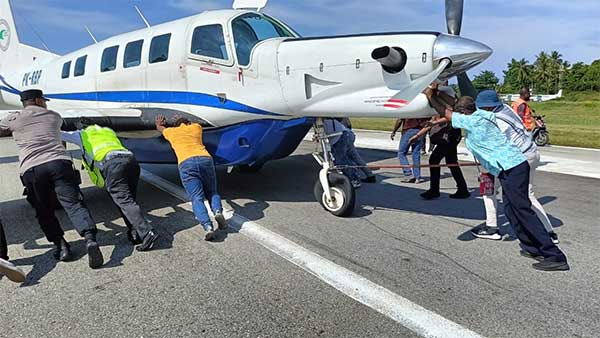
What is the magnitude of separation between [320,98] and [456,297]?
2786 mm

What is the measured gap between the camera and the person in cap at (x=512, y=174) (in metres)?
4.25

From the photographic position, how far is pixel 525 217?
170 inches

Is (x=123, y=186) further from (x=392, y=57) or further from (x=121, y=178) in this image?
(x=392, y=57)

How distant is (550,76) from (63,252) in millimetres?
131074

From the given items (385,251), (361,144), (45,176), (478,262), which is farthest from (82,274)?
(361,144)

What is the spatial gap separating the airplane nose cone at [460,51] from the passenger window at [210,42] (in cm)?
307

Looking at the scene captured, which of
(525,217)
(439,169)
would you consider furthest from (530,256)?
(439,169)

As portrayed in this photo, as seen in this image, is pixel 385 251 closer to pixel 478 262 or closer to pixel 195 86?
pixel 478 262

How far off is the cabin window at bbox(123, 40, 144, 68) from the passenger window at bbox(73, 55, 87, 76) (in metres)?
1.86

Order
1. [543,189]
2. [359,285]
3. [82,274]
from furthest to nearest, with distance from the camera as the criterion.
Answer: [543,189], [82,274], [359,285]

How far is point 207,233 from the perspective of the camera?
5059mm

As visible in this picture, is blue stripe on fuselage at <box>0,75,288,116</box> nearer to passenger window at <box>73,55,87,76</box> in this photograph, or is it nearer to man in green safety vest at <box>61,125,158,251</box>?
passenger window at <box>73,55,87,76</box>

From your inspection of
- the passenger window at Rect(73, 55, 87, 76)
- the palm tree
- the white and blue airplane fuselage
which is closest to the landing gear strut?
the white and blue airplane fuselage

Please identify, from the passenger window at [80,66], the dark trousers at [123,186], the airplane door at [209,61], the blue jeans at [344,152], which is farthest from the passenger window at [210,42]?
the passenger window at [80,66]
